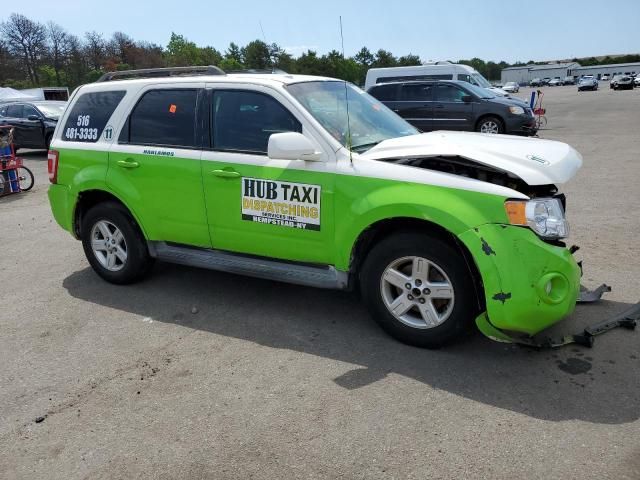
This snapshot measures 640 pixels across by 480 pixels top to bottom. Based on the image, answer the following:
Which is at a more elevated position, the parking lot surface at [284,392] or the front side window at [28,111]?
the front side window at [28,111]

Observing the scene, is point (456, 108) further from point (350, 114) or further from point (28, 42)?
point (28, 42)

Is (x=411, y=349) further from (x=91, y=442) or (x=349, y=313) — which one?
(x=91, y=442)

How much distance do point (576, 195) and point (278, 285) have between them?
18.5 feet

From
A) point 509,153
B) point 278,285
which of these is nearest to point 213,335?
point 278,285

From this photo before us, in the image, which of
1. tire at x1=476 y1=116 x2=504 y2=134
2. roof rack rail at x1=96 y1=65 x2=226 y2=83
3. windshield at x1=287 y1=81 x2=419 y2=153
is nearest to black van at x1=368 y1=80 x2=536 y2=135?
tire at x1=476 y1=116 x2=504 y2=134

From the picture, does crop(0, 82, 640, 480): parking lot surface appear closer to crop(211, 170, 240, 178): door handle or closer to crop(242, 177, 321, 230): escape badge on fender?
crop(242, 177, 321, 230): escape badge on fender

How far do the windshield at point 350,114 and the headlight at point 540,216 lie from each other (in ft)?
4.20

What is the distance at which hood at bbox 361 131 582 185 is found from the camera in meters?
3.62

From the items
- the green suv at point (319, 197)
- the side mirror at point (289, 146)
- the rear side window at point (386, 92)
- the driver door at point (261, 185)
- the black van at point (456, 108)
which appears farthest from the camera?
the rear side window at point (386, 92)

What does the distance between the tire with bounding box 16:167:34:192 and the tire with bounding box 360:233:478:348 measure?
10022 millimetres

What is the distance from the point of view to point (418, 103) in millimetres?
16406

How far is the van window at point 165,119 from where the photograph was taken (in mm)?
4773

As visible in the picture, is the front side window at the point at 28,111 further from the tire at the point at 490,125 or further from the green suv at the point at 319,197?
the tire at the point at 490,125

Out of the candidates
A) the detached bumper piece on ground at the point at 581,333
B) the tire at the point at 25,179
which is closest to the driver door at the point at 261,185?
the detached bumper piece on ground at the point at 581,333
